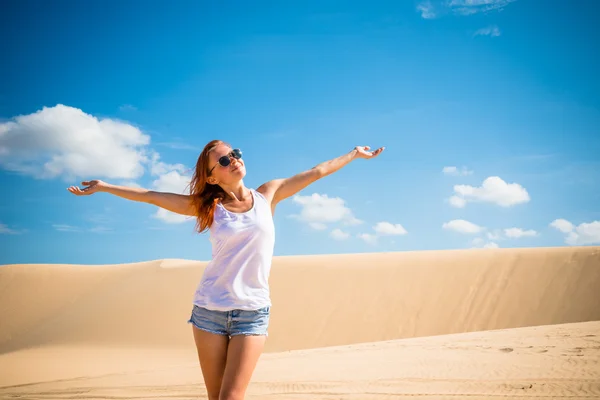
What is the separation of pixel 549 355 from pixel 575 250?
17372 mm

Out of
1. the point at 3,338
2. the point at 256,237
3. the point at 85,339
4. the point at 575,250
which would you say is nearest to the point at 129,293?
the point at 85,339

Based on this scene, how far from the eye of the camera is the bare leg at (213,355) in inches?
117

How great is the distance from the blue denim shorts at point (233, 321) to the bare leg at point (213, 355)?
39 mm

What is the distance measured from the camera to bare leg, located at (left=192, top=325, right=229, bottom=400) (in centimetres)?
297

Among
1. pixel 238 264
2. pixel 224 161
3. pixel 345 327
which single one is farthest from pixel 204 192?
pixel 345 327

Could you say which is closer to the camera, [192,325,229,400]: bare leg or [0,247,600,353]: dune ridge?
[192,325,229,400]: bare leg

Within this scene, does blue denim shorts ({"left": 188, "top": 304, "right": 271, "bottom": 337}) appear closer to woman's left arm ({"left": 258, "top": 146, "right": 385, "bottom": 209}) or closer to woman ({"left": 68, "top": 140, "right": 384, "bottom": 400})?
woman ({"left": 68, "top": 140, "right": 384, "bottom": 400})

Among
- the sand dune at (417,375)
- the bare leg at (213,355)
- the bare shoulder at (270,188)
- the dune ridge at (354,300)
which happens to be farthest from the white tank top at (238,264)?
the dune ridge at (354,300)

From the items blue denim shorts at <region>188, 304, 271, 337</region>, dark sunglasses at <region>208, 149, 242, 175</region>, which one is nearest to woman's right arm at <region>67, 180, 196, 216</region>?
dark sunglasses at <region>208, 149, 242, 175</region>

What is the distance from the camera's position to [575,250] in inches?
880

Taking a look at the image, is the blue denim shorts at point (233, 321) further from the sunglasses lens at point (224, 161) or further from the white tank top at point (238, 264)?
the sunglasses lens at point (224, 161)

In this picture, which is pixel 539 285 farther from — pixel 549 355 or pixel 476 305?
pixel 549 355

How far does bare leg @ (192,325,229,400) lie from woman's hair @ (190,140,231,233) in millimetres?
715

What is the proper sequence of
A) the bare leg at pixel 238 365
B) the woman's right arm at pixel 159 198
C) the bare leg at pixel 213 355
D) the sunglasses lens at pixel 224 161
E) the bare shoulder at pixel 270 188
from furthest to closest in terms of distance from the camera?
the bare shoulder at pixel 270 188, the woman's right arm at pixel 159 198, the sunglasses lens at pixel 224 161, the bare leg at pixel 213 355, the bare leg at pixel 238 365
